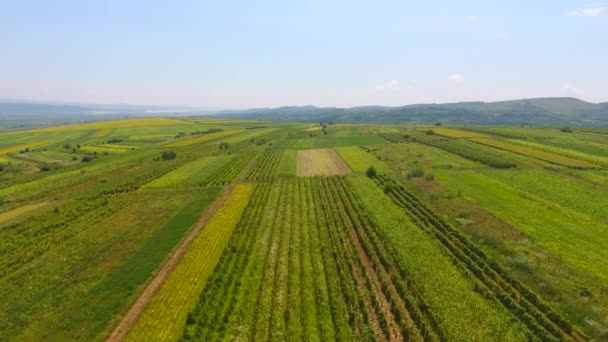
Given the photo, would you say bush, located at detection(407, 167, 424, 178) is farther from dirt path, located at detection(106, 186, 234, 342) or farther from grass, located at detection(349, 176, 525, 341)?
dirt path, located at detection(106, 186, 234, 342)

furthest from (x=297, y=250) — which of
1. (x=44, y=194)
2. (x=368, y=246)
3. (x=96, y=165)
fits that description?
(x=96, y=165)

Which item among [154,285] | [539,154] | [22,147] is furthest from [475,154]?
[22,147]

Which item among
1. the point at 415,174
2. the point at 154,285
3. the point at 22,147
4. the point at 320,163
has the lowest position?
the point at 154,285

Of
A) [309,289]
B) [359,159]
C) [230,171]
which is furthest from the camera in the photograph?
[359,159]

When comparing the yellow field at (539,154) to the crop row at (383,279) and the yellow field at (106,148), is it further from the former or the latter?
the yellow field at (106,148)

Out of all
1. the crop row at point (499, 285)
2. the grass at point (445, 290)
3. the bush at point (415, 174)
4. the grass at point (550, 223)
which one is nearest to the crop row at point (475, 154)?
the grass at point (550, 223)

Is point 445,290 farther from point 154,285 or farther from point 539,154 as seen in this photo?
point 539,154

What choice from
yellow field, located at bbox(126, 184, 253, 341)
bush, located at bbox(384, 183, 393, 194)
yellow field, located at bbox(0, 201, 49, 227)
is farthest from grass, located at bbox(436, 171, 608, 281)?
yellow field, located at bbox(0, 201, 49, 227)
